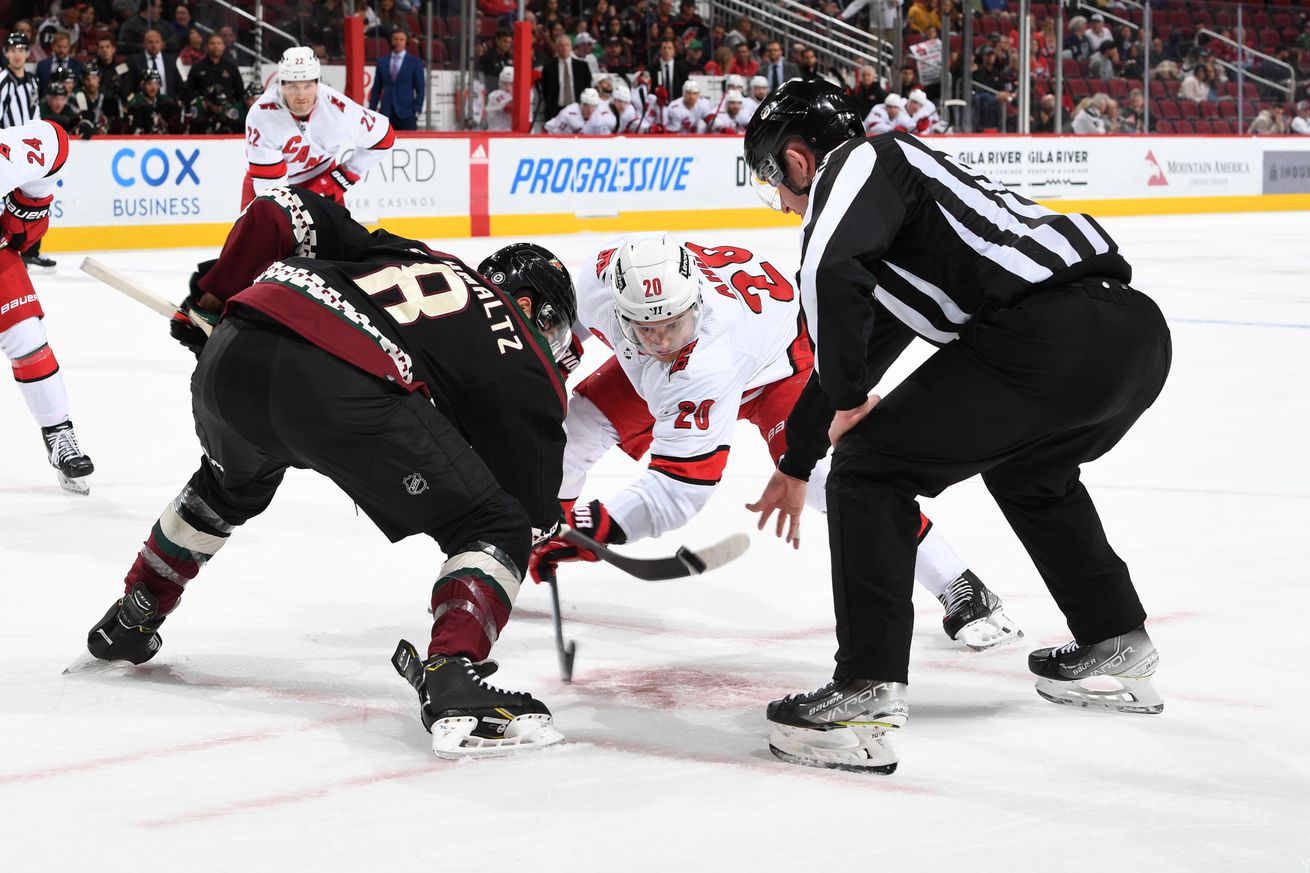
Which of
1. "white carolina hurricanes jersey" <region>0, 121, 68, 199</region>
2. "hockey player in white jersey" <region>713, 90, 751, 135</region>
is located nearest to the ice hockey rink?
"white carolina hurricanes jersey" <region>0, 121, 68, 199</region>

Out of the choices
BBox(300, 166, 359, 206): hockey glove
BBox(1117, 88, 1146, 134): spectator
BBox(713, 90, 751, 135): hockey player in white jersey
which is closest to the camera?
BBox(300, 166, 359, 206): hockey glove

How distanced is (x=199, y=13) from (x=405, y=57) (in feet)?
6.08

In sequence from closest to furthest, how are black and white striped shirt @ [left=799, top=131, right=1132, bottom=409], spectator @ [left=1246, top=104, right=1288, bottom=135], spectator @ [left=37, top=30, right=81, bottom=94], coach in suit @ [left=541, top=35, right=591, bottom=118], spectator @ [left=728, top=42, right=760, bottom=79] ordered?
black and white striped shirt @ [left=799, top=131, right=1132, bottom=409], spectator @ [left=37, top=30, right=81, bottom=94], coach in suit @ [left=541, top=35, right=591, bottom=118], spectator @ [left=728, top=42, right=760, bottom=79], spectator @ [left=1246, top=104, right=1288, bottom=135]

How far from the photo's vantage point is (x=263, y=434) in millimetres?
2793

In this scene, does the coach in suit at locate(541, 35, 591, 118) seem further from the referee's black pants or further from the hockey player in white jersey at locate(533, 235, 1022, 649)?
the referee's black pants

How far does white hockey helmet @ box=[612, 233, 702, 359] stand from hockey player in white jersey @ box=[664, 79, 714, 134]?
1363 centimetres

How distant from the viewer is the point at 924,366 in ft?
9.23

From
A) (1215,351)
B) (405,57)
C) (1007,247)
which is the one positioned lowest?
(1215,351)

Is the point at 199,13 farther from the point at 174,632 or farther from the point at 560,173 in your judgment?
the point at 174,632

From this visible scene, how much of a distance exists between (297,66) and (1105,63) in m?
13.4

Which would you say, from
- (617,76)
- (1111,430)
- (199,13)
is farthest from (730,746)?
(617,76)

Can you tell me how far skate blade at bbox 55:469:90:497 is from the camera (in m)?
5.31

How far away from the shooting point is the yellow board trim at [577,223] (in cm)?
1323

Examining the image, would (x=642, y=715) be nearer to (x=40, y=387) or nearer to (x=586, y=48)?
(x=40, y=387)
